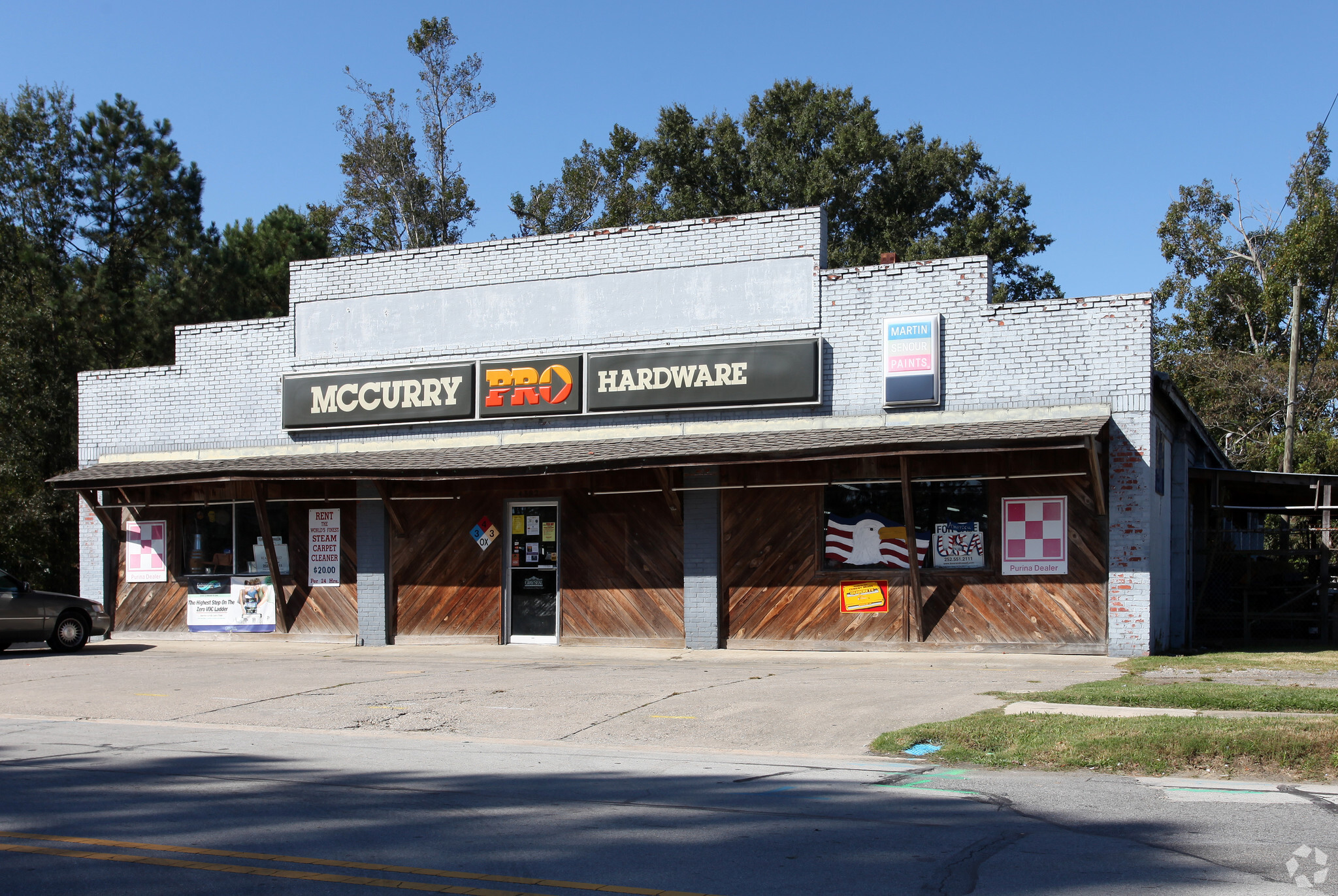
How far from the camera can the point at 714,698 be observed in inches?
513

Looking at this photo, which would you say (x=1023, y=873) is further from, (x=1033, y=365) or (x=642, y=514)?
(x=642, y=514)

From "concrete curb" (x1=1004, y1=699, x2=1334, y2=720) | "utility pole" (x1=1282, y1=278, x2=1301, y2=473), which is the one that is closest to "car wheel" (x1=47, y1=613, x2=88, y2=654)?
"concrete curb" (x1=1004, y1=699, x2=1334, y2=720)

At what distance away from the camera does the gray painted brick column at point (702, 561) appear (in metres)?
18.5

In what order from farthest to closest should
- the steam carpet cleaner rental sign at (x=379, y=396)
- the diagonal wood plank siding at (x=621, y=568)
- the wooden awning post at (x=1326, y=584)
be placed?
1. the steam carpet cleaner rental sign at (x=379, y=396)
2. the wooden awning post at (x=1326, y=584)
3. the diagonal wood plank siding at (x=621, y=568)

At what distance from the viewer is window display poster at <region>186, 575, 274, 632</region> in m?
21.6

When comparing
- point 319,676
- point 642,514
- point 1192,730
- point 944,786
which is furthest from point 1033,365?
point 319,676

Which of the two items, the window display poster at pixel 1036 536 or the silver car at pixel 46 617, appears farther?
the silver car at pixel 46 617

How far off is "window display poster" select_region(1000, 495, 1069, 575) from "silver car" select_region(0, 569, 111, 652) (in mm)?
15119

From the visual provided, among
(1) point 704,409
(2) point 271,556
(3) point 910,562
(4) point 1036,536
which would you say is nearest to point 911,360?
(3) point 910,562

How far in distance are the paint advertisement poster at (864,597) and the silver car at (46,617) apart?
12651mm

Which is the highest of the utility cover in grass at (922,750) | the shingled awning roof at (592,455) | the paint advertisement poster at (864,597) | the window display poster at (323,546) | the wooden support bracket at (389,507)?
the shingled awning roof at (592,455)

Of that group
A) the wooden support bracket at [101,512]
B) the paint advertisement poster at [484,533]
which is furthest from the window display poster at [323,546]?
the wooden support bracket at [101,512]

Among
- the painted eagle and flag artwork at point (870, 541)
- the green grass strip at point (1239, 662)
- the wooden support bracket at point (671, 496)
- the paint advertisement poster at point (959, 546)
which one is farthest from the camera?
the wooden support bracket at point (671, 496)

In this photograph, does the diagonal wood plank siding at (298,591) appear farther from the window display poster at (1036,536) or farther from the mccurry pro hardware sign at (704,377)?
the window display poster at (1036,536)
